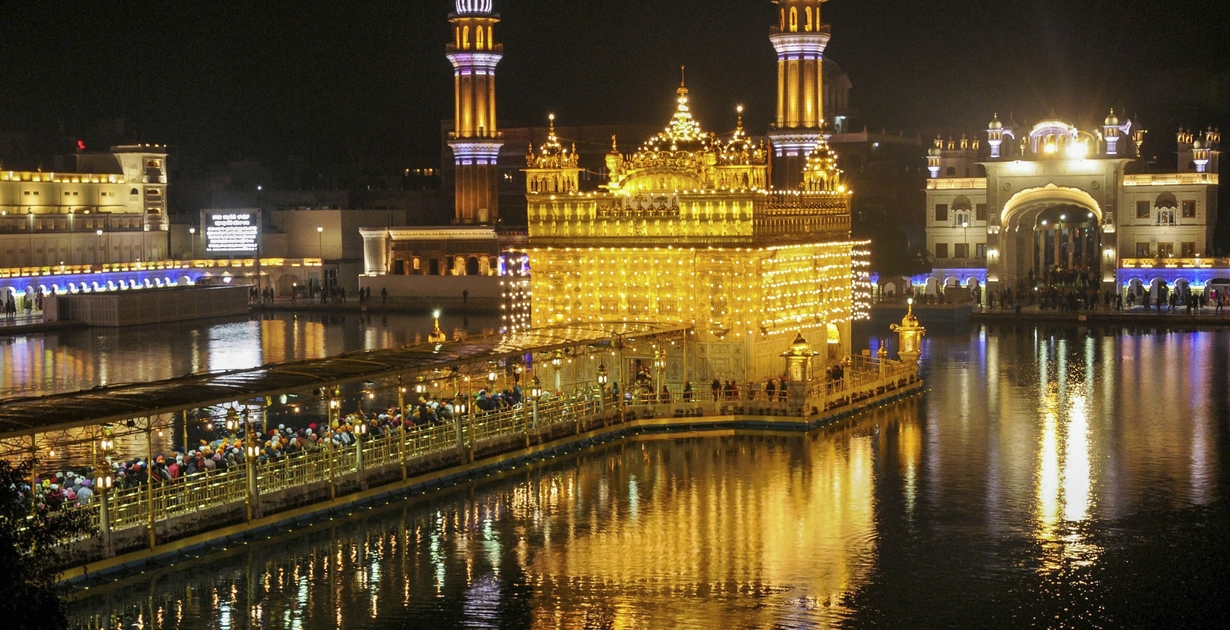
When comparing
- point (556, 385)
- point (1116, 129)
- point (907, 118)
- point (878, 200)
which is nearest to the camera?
point (556, 385)

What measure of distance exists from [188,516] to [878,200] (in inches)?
2185

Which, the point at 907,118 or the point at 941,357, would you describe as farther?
the point at 907,118

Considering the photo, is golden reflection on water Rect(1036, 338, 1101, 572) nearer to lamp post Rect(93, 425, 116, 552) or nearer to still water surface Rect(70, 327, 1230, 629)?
still water surface Rect(70, 327, 1230, 629)

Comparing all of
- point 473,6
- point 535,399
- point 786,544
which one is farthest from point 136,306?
point 786,544

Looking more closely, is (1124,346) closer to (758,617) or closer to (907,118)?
(758,617)

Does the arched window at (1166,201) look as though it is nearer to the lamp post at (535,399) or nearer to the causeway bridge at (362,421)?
the causeway bridge at (362,421)

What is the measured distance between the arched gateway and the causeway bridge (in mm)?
25365

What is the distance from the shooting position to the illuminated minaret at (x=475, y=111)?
215 feet

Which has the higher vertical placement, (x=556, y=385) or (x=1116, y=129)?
(x=1116, y=129)

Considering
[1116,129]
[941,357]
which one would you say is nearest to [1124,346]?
[941,357]

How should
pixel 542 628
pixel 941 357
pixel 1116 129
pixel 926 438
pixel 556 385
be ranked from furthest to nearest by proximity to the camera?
pixel 1116 129, pixel 941 357, pixel 556 385, pixel 926 438, pixel 542 628

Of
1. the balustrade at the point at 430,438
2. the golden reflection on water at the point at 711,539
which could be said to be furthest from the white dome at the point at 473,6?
the golden reflection on water at the point at 711,539

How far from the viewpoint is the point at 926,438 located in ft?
97.8

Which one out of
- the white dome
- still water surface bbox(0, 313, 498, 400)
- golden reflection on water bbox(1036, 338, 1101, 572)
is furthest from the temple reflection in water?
the white dome
